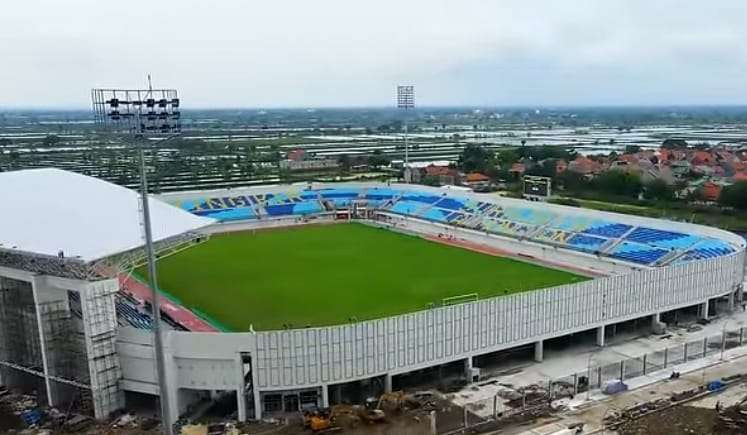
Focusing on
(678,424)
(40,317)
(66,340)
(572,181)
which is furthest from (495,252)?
(40,317)

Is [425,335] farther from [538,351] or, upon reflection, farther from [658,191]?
[658,191]

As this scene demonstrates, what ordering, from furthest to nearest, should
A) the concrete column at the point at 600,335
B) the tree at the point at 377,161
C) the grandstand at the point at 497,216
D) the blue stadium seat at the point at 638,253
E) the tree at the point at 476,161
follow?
the tree at the point at 377,161 < the tree at the point at 476,161 < the grandstand at the point at 497,216 < the blue stadium seat at the point at 638,253 < the concrete column at the point at 600,335

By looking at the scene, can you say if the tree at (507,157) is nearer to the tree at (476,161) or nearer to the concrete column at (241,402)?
the tree at (476,161)

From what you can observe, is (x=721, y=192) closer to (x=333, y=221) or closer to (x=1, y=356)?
(x=333, y=221)

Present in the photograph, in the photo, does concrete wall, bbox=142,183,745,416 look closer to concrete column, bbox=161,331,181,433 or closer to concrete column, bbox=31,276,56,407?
concrete column, bbox=161,331,181,433

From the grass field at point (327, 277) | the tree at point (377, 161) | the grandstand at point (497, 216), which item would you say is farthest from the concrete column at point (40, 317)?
the tree at point (377, 161)

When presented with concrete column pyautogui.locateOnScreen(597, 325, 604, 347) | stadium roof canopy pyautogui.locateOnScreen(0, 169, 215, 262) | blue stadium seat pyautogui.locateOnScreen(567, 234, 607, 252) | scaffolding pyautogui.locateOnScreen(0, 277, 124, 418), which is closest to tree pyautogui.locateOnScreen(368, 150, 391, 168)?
blue stadium seat pyautogui.locateOnScreen(567, 234, 607, 252)
